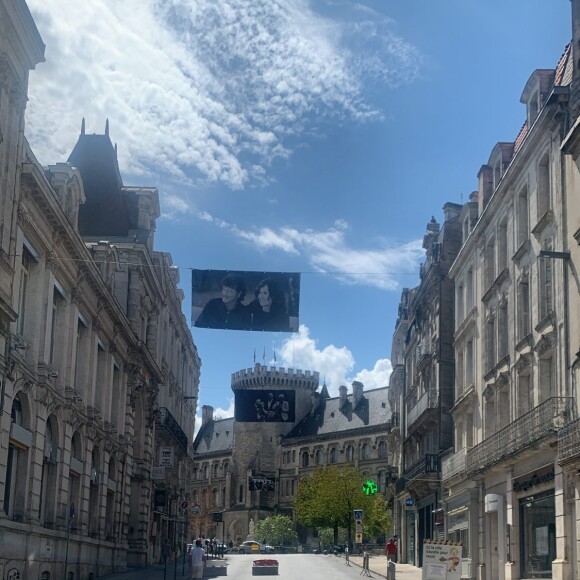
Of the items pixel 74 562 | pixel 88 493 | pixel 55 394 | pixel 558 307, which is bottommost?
pixel 74 562

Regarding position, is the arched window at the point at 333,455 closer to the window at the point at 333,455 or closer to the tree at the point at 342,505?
the window at the point at 333,455

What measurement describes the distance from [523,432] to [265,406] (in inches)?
847

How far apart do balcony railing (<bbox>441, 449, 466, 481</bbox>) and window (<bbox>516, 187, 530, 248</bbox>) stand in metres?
10.5

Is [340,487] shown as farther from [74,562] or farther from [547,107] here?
[547,107]

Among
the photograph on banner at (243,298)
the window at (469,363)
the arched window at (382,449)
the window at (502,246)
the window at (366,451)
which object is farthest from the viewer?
the window at (366,451)

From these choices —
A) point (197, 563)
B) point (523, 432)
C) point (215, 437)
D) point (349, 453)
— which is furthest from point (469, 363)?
point (215, 437)

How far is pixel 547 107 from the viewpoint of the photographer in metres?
27.2

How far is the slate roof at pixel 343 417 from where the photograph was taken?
12688 cm

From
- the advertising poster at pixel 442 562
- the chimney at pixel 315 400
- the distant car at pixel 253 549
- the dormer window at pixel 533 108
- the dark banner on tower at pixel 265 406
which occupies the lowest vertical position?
the distant car at pixel 253 549

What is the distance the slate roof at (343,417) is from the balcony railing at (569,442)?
99.0 m

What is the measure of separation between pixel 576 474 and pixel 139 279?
28.0m

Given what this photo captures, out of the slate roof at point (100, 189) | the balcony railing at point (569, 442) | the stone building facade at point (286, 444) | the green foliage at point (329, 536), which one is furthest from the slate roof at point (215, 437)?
the balcony railing at point (569, 442)

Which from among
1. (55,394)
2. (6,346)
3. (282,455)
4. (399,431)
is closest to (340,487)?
(399,431)

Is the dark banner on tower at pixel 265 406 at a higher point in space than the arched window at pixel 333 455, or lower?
lower
